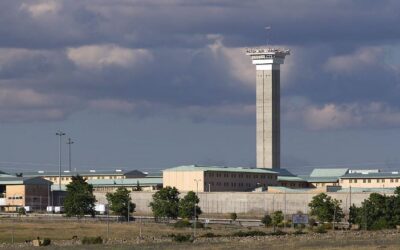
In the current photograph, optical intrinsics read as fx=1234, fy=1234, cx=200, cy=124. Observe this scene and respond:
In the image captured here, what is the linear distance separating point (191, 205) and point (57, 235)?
50135 millimetres

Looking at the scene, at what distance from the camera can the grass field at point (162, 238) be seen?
119188 mm

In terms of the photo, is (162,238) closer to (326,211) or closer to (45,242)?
(45,242)

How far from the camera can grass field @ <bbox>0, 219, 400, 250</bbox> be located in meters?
119

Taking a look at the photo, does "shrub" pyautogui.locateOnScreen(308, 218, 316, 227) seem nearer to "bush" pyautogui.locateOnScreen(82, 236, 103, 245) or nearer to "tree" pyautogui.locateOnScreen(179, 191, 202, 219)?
"tree" pyautogui.locateOnScreen(179, 191, 202, 219)

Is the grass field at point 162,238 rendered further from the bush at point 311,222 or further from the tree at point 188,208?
the tree at point 188,208

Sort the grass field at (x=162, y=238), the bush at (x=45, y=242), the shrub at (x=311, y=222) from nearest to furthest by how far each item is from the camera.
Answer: the grass field at (x=162, y=238), the bush at (x=45, y=242), the shrub at (x=311, y=222)

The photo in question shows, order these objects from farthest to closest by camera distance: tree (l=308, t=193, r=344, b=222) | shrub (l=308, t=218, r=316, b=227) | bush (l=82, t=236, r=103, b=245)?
tree (l=308, t=193, r=344, b=222), shrub (l=308, t=218, r=316, b=227), bush (l=82, t=236, r=103, b=245)

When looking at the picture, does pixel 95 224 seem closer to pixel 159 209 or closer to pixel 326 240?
pixel 159 209

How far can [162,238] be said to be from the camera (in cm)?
13950

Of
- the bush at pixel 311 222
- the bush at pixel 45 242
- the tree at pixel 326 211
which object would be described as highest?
the tree at pixel 326 211

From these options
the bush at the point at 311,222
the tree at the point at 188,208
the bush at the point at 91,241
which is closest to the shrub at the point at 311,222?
the bush at the point at 311,222

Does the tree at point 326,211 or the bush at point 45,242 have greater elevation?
the tree at point 326,211

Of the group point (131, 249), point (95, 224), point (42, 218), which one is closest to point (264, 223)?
point (95, 224)

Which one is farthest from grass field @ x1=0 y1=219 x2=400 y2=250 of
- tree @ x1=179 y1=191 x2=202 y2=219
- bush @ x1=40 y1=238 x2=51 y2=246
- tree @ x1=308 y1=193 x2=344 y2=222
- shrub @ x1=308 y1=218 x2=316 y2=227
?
tree @ x1=179 y1=191 x2=202 y2=219
